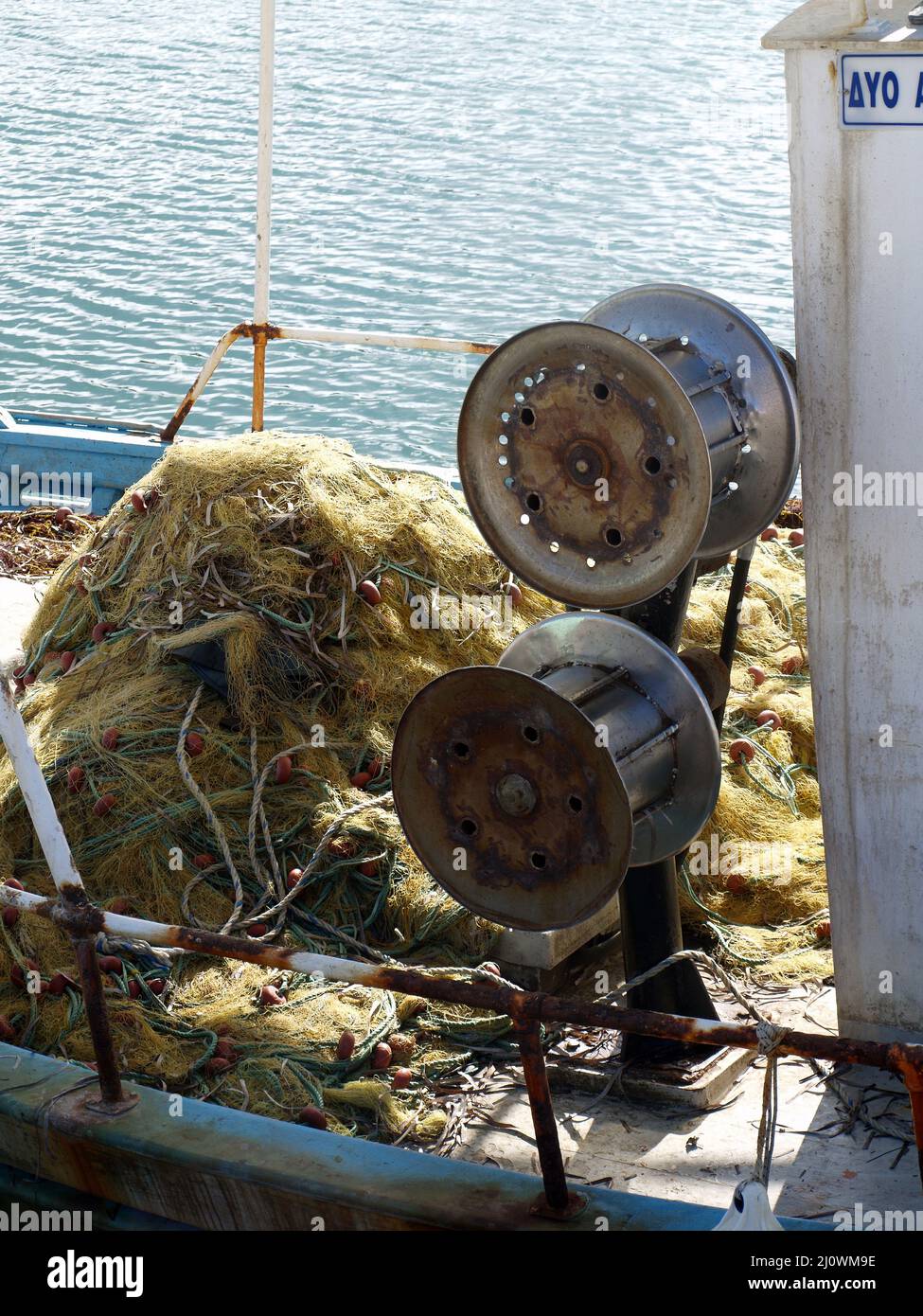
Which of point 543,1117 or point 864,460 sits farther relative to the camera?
point 864,460

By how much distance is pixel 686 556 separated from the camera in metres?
3.78

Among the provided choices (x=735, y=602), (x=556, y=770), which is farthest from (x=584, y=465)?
(x=735, y=602)

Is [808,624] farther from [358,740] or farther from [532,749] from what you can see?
[358,740]

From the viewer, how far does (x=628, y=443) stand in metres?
3.82

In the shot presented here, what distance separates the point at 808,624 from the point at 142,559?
292 cm

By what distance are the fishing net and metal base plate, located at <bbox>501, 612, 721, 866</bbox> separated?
1118 millimetres

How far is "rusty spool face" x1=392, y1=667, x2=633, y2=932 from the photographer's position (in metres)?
3.74

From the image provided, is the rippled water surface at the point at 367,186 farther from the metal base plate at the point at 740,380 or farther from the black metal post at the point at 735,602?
the metal base plate at the point at 740,380

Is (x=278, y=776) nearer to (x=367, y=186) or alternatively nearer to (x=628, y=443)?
(x=628, y=443)

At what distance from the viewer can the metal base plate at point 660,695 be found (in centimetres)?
410

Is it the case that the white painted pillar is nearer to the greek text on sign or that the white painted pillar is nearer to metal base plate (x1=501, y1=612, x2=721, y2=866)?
→ the greek text on sign

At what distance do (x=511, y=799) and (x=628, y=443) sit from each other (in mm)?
909

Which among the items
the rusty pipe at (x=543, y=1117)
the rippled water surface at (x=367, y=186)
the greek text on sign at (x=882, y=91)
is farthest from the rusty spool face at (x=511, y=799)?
the rippled water surface at (x=367, y=186)
